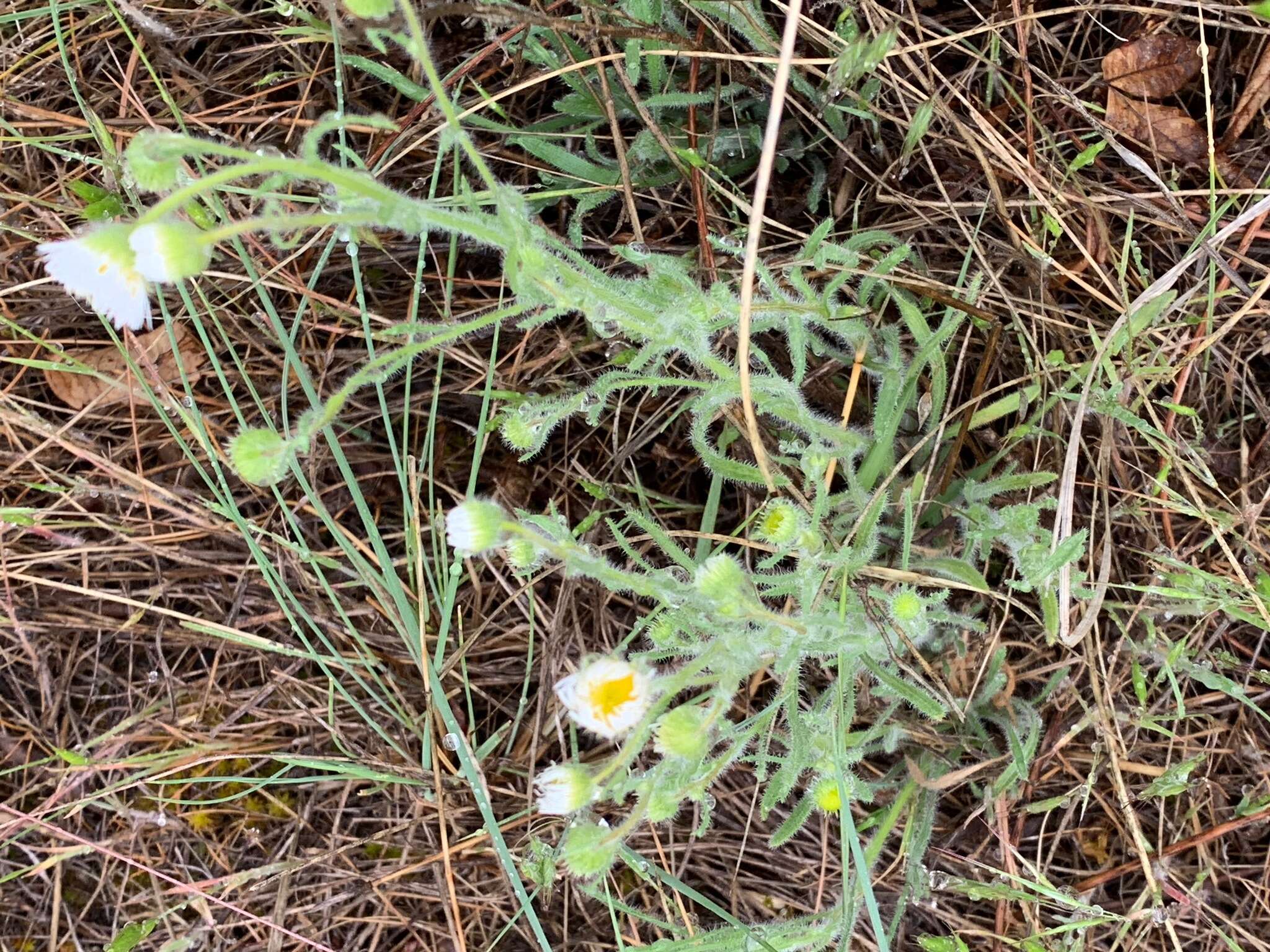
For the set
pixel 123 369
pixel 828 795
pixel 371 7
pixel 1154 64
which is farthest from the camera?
pixel 123 369

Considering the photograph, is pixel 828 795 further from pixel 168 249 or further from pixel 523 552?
pixel 168 249

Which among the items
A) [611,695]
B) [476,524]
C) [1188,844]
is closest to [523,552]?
[476,524]

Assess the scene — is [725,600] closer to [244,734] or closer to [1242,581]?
[1242,581]

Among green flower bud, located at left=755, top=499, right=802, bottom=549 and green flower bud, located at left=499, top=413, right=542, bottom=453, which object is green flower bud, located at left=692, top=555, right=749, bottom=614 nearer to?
green flower bud, located at left=755, top=499, right=802, bottom=549

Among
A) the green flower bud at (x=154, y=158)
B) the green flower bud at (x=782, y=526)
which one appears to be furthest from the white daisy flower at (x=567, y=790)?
the green flower bud at (x=154, y=158)

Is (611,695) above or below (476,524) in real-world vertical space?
below

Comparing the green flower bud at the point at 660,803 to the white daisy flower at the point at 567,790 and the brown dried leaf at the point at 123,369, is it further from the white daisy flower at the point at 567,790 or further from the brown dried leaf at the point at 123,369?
the brown dried leaf at the point at 123,369

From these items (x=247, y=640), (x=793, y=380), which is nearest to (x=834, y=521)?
(x=793, y=380)
